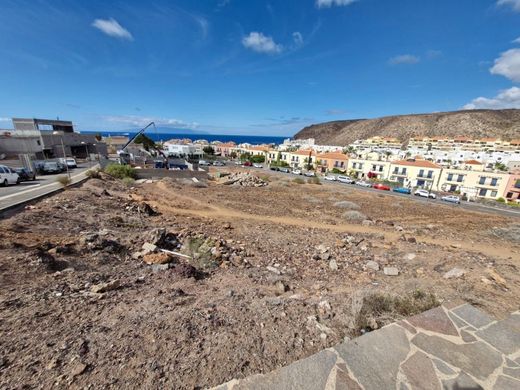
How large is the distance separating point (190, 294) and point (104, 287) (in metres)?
1.96

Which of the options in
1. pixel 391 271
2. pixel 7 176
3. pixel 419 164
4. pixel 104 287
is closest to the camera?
pixel 104 287

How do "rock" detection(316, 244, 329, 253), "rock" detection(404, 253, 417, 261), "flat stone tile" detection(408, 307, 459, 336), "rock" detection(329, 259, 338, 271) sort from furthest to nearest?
"rock" detection(316, 244, 329, 253) → "rock" detection(404, 253, 417, 261) → "rock" detection(329, 259, 338, 271) → "flat stone tile" detection(408, 307, 459, 336)

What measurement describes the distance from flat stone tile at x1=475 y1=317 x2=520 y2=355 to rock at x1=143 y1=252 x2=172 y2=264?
7.81 metres

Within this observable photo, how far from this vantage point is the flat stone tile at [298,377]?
243 cm

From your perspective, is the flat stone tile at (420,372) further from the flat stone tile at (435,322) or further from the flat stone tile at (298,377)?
the flat stone tile at (298,377)

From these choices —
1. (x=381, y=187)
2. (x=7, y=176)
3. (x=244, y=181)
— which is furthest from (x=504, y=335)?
(x=381, y=187)

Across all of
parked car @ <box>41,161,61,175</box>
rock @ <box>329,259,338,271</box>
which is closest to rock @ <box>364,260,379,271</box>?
rock @ <box>329,259,338,271</box>

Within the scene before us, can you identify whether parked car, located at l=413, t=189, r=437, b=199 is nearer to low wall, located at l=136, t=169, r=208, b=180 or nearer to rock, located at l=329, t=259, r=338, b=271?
low wall, located at l=136, t=169, r=208, b=180

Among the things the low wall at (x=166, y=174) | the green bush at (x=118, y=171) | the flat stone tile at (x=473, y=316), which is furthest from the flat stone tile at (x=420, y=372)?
the low wall at (x=166, y=174)

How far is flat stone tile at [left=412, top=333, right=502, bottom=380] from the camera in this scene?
2.74 metres

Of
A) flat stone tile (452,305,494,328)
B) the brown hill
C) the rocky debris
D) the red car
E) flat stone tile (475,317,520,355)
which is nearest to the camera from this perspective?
flat stone tile (475,317,520,355)

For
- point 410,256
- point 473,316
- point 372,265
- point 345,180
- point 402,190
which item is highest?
point 473,316

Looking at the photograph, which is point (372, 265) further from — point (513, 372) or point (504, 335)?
point (513, 372)

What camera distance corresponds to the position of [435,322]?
3.46 meters
